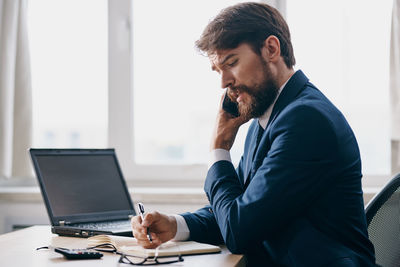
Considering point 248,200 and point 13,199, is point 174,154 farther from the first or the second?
point 248,200

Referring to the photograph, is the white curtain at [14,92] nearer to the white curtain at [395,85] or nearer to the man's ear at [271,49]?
the man's ear at [271,49]

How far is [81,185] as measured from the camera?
1.80 metres

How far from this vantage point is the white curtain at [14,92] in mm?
2717

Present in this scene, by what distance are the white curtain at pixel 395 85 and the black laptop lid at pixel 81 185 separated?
1.25 meters

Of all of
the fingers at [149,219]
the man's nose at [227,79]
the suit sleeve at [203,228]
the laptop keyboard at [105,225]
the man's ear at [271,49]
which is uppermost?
the man's ear at [271,49]

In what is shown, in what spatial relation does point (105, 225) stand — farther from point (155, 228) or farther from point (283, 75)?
point (283, 75)

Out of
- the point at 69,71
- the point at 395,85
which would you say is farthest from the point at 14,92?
the point at 395,85

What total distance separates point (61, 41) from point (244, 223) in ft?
6.71

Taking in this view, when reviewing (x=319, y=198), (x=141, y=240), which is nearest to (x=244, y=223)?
(x=319, y=198)

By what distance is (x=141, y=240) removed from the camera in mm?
1376

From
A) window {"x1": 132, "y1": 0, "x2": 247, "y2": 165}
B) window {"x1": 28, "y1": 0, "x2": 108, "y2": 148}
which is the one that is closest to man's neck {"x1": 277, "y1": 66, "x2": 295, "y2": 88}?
window {"x1": 132, "y1": 0, "x2": 247, "y2": 165}

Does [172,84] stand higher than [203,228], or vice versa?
[172,84]

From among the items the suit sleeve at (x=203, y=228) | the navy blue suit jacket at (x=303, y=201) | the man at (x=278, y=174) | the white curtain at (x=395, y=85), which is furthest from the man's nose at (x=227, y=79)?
the white curtain at (x=395, y=85)

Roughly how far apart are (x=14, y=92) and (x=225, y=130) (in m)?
1.60
